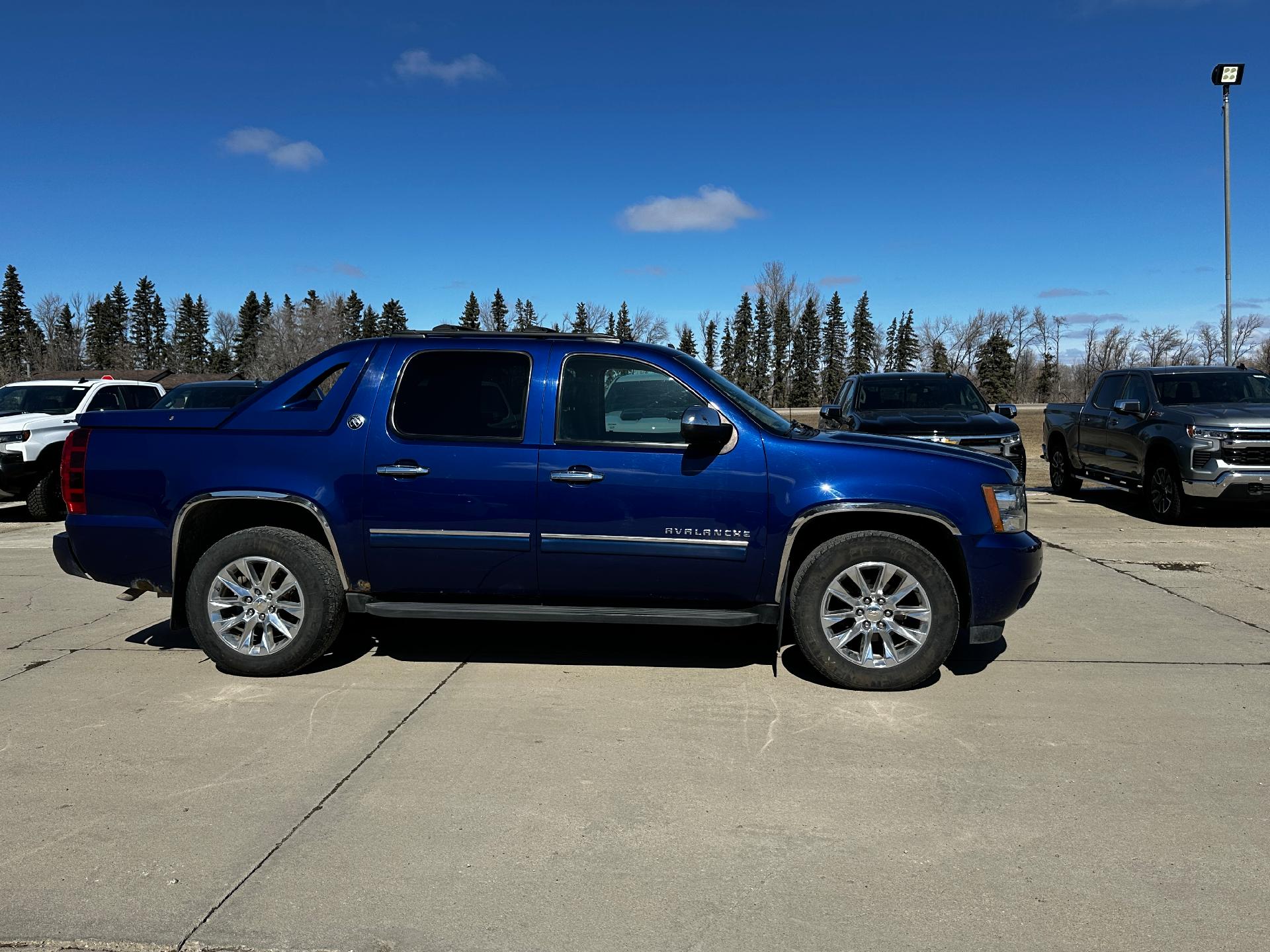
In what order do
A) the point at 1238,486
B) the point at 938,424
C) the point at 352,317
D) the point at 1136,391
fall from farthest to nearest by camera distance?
the point at 352,317, the point at 1136,391, the point at 938,424, the point at 1238,486

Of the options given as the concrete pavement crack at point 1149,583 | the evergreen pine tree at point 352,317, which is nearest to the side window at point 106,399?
the concrete pavement crack at point 1149,583

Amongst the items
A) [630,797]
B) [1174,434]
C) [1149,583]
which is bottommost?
[630,797]

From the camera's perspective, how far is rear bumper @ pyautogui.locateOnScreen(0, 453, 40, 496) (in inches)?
489

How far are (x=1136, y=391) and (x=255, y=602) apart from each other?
1134 centimetres

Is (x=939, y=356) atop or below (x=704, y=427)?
atop

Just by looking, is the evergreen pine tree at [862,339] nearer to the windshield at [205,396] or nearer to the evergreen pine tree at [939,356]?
the evergreen pine tree at [939,356]

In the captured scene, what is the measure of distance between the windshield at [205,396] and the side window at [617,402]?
10455mm

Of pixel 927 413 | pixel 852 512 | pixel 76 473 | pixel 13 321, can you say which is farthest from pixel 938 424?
pixel 13 321

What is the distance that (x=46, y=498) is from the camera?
12867 millimetres

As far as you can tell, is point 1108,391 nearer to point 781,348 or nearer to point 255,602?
point 255,602

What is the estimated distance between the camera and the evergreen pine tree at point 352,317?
9588 centimetres

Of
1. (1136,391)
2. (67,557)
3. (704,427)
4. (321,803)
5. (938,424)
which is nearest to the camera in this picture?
(321,803)

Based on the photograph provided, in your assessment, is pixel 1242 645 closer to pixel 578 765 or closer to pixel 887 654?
pixel 887 654

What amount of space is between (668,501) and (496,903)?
2371 mm
